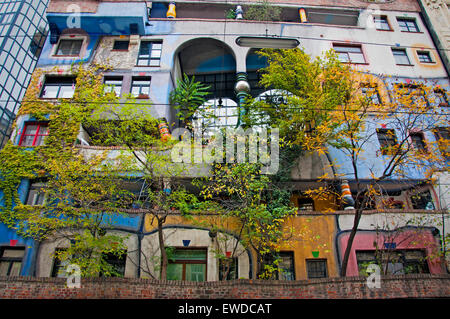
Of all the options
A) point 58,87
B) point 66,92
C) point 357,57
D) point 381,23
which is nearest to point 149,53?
point 66,92

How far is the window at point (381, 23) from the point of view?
21.7 meters

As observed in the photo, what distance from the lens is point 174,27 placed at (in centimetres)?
2064

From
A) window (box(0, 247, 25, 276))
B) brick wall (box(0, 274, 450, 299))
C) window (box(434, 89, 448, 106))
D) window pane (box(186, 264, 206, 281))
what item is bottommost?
brick wall (box(0, 274, 450, 299))

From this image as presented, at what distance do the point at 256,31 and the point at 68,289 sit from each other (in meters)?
17.3

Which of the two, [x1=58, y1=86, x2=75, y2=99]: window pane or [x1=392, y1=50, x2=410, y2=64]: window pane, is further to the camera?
[x1=392, y1=50, x2=410, y2=64]: window pane

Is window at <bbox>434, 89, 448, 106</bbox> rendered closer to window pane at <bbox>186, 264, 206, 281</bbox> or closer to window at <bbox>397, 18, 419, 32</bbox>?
window at <bbox>397, 18, 419, 32</bbox>

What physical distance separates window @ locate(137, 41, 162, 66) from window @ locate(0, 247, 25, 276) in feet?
37.3

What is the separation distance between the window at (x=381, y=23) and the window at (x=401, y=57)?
5.96 ft

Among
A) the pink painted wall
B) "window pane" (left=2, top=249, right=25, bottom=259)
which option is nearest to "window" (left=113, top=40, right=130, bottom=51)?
"window pane" (left=2, top=249, right=25, bottom=259)

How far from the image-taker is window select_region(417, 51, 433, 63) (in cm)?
2036

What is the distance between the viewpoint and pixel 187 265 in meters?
13.5

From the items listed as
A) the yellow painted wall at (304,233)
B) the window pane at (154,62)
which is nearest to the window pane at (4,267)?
the yellow painted wall at (304,233)

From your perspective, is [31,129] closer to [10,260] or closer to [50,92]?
[50,92]

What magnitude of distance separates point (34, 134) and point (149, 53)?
7.81m
